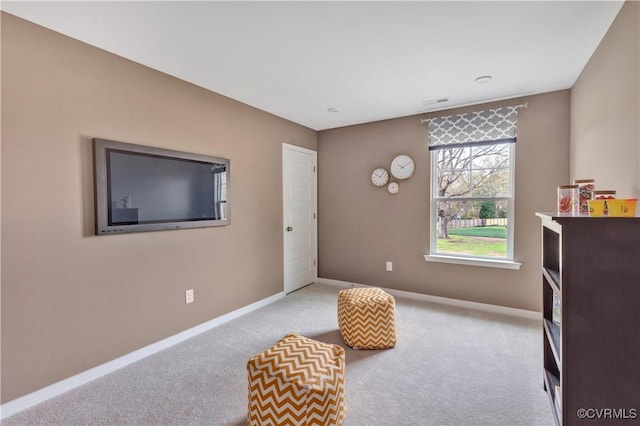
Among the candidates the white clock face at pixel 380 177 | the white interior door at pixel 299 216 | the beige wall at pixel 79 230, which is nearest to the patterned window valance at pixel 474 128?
the white clock face at pixel 380 177

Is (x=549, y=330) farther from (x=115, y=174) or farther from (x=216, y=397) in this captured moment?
(x=115, y=174)

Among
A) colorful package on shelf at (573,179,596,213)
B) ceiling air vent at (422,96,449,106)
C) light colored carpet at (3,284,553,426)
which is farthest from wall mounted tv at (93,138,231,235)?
colorful package on shelf at (573,179,596,213)

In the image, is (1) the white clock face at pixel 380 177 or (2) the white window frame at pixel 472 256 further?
(1) the white clock face at pixel 380 177

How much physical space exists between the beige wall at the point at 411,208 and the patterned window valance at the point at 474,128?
0.09 meters

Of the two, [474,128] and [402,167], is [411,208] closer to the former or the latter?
[402,167]

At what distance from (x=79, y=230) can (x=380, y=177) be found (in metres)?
3.23

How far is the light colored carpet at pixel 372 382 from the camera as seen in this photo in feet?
5.82

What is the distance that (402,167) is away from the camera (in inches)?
152

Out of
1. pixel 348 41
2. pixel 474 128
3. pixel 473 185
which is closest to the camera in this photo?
pixel 348 41

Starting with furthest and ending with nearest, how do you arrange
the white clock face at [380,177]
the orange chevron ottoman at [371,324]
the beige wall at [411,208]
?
1. the white clock face at [380,177]
2. the beige wall at [411,208]
3. the orange chevron ottoman at [371,324]

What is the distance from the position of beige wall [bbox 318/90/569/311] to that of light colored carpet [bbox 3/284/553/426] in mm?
540

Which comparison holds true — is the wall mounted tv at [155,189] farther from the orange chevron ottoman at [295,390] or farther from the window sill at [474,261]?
the window sill at [474,261]

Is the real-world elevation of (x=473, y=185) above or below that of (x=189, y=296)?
above

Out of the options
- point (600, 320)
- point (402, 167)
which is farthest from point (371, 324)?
point (402, 167)
